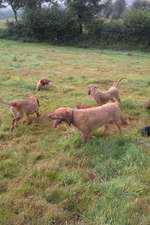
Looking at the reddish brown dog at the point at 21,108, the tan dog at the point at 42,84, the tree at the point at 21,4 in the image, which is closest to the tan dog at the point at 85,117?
the reddish brown dog at the point at 21,108

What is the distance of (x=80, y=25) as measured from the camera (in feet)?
121

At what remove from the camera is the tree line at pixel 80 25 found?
3509 centimetres

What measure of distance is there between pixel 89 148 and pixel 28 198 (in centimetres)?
216

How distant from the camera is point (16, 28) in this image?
3806 cm

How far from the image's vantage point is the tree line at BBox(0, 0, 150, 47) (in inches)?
1382

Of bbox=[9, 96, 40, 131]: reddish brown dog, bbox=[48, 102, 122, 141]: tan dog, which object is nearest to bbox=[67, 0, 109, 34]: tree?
bbox=[9, 96, 40, 131]: reddish brown dog

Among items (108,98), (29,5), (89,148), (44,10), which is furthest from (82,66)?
(29,5)

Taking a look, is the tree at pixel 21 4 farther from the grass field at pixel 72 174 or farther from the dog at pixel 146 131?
the dog at pixel 146 131

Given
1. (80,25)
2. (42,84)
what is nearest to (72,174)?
(42,84)

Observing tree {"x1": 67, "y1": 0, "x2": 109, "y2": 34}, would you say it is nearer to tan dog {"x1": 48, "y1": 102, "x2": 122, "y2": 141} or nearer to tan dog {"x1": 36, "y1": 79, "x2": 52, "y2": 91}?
tan dog {"x1": 36, "y1": 79, "x2": 52, "y2": 91}

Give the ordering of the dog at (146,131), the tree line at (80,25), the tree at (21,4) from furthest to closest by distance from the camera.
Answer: the tree at (21,4)
the tree line at (80,25)
the dog at (146,131)

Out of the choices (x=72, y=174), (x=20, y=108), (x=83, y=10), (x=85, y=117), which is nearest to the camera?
(x=72, y=174)

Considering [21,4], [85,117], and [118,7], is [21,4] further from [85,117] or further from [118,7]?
[85,117]

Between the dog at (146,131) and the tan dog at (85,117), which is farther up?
the tan dog at (85,117)
